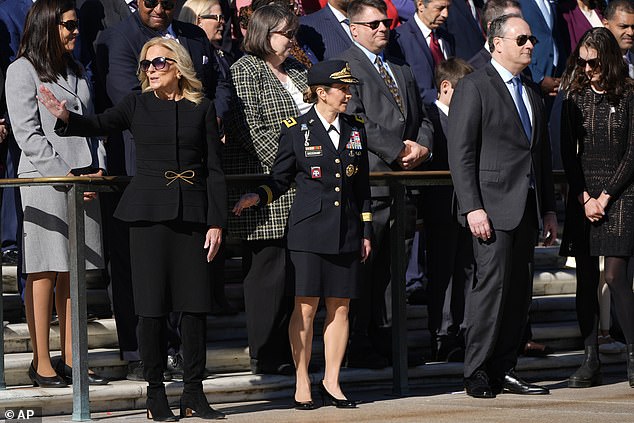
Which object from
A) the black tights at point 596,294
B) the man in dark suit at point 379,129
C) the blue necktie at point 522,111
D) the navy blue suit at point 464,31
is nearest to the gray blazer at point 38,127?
the man in dark suit at point 379,129

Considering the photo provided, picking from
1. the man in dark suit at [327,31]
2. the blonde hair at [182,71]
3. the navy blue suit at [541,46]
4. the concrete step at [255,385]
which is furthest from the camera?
the navy blue suit at [541,46]

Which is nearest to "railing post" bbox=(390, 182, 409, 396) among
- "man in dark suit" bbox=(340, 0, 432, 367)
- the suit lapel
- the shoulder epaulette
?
"man in dark suit" bbox=(340, 0, 432, 367)

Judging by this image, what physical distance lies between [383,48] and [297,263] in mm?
1857

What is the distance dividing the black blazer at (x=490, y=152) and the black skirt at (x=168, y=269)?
1633 mm

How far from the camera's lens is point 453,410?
26.0 ft

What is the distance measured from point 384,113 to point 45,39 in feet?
6.95

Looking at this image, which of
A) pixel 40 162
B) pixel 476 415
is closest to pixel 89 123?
pixel 40 162

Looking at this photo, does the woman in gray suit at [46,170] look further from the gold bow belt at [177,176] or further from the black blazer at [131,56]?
the gold bow belt at [177,176]

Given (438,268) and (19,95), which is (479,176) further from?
(19,95)

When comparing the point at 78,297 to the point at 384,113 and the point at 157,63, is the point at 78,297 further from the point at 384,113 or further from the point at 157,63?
the point at 384,113

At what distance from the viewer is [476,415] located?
304 inches

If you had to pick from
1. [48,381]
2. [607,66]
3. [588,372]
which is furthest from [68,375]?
[607,66]

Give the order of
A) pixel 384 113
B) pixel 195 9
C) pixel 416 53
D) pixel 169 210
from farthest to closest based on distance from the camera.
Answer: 1. pixel 416 53
2. pixel 195 9
3. pixel 384 113
4. pixel 169 210

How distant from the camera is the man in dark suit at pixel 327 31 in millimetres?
9961
